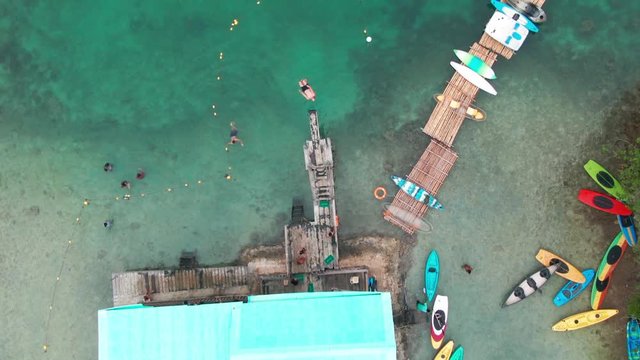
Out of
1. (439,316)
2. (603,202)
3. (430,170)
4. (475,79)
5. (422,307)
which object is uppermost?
(475,79)

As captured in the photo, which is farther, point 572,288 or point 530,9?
point 572,288

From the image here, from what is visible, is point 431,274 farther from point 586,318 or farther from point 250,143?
point 250,143

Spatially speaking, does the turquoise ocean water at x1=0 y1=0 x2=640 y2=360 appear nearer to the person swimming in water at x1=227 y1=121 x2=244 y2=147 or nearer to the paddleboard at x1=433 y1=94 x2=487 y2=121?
the person swimming in water at x1=227 y1=121 x2=244 y2=147

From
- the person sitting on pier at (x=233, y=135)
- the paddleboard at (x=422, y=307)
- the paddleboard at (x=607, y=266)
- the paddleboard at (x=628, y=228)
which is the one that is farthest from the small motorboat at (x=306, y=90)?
the paddleboard at (x=607, y=266)

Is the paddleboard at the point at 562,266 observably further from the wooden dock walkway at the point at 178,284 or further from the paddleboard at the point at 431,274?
the wooden dock walkway at the point at 178,284

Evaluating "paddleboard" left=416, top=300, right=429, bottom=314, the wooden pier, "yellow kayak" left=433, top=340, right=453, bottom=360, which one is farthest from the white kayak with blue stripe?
"yellow kayak" left=433, top=340, right=453, bottom=360


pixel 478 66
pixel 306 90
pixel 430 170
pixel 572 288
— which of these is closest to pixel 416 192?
pixel 430 170
